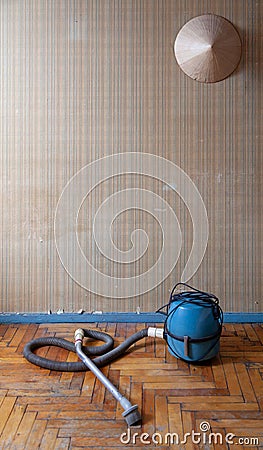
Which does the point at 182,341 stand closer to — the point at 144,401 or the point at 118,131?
the point at 144,401

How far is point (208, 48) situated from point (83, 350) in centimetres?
191

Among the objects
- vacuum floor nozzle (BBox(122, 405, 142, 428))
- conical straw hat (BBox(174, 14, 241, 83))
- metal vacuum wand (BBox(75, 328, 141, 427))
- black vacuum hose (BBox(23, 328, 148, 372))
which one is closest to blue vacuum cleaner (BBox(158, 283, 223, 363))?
black vacuum hose (BBox(23, 328, 148, 372))

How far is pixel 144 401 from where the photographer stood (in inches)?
91.7

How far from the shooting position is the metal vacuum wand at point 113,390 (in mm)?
2139

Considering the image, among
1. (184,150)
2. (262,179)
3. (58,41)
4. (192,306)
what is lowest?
(192,306)

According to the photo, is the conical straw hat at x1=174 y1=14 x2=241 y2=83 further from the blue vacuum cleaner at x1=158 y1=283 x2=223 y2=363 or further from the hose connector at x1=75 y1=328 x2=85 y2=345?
the hose connector at x1=75 y1=328 x2=85 y2=345

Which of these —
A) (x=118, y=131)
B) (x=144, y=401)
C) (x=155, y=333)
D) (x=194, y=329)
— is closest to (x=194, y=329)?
(x=194, y=329)

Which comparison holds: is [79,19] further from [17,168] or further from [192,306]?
[192,306]

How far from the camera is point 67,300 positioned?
3.39 m

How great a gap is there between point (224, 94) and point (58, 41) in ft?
3.70

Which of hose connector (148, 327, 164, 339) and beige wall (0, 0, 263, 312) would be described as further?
beige wall (0, 0, 263, 312)

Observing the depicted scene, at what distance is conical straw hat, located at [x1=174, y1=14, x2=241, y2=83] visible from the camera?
10.1 feet

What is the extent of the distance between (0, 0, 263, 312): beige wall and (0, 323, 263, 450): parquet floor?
0.51 meters

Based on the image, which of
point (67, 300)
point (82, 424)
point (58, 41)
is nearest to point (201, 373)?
point (82, 424)
